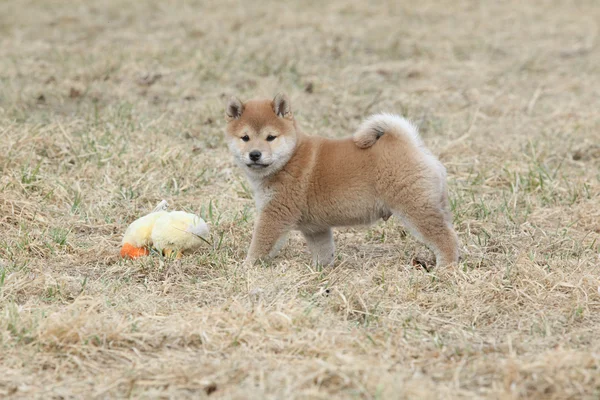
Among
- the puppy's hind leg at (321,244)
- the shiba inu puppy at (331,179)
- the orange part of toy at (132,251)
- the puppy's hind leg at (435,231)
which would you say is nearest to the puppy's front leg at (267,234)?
the shiba inu puppy at (331,179)

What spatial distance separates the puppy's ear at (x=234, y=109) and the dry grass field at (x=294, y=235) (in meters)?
0.84

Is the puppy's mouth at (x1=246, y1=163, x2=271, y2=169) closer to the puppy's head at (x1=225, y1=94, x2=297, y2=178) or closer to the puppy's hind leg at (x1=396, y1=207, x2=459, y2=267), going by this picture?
the puppy's head at (x1=225, y1=94, x2=297, y2=178)

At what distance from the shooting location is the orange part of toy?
564 centimetres

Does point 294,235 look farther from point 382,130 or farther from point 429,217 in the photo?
point 429,217

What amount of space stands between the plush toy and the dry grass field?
12cm

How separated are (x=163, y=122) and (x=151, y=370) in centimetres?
479

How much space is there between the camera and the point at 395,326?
4.59 metres

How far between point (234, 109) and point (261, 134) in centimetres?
30

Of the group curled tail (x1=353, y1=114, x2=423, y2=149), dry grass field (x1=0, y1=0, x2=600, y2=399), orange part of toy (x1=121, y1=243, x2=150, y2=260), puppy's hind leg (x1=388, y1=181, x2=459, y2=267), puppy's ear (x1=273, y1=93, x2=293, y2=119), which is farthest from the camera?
puppy's ear (x1=273, y1=93, x2=293, y2=119)

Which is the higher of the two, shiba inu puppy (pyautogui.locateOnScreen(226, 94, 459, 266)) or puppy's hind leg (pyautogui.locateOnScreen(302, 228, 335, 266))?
shiba inu puppy (pyautogui.locateOnScreen(226, 94, 459, 266))

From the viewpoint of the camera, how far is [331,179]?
5637 mm

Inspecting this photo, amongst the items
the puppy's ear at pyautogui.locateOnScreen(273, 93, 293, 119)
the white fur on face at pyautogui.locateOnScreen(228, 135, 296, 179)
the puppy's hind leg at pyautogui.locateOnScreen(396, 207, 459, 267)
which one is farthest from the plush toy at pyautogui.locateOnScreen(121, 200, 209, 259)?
the puppy's hind leg at pyautogui.locateOnScreen(396, 207, 459, 267)

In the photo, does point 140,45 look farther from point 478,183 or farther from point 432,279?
point 432,279

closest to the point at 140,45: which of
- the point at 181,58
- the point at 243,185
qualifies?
the point at 181,58
